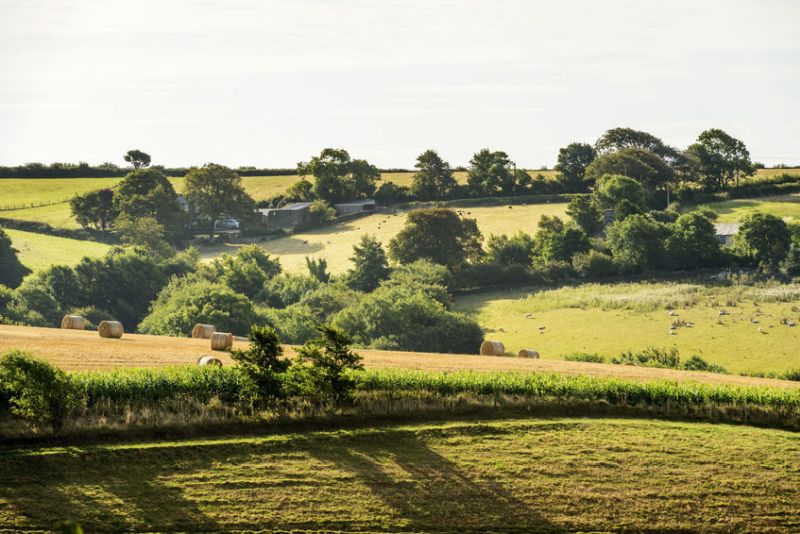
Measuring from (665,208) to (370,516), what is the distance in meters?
117

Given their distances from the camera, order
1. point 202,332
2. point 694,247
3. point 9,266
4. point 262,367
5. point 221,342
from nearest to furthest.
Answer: point 262,367
point 221,342
point 202,332
point 694,247
point 9,266

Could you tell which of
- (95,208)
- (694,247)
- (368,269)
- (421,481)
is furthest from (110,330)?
(95,208)

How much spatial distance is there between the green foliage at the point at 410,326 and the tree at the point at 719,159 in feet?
238

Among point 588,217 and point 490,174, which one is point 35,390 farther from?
point 490,174

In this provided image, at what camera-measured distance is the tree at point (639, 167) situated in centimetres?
15588

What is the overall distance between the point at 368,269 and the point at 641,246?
29.8m

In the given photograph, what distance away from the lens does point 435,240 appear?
130250mm

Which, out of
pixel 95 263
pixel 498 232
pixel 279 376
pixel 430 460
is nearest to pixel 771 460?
pixel 430 460

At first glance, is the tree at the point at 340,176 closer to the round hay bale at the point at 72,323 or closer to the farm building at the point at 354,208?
the farm building at the point at 354,208

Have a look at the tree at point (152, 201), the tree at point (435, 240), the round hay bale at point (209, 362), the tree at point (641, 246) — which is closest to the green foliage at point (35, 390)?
the round hay bale at point (209, 362)

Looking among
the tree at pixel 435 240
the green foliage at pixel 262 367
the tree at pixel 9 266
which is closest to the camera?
the green foliage at pixel 262 367

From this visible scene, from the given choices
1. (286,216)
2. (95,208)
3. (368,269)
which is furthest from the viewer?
(286,216)

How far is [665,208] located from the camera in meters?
150

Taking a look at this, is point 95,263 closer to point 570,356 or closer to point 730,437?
point 570,356
